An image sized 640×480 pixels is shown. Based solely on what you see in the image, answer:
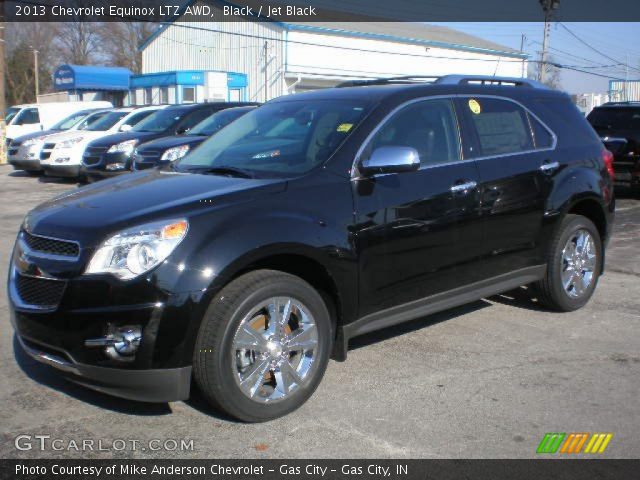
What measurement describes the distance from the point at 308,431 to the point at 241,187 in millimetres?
1405

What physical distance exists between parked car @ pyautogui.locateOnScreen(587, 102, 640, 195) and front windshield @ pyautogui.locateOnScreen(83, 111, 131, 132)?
36.3 feet

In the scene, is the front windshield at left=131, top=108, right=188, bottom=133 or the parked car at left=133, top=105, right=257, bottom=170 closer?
the parked car at left=133, top=105, right=257, bottom=170

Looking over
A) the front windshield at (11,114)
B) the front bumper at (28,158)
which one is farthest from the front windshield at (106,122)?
the front windshield at (11,114)

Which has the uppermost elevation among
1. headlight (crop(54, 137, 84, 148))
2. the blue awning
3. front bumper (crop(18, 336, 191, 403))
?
the blue awning

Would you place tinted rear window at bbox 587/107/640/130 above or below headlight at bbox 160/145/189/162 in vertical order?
above

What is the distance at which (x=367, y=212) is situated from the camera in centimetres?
420

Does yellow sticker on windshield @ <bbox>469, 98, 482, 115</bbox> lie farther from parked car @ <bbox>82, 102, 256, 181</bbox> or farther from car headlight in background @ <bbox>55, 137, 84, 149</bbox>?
car headlight in background @ <bbox>55, 137, 84, 149</bbox>

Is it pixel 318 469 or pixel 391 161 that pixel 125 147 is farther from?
pixel 318 469

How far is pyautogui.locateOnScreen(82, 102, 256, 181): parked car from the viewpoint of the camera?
13156mm

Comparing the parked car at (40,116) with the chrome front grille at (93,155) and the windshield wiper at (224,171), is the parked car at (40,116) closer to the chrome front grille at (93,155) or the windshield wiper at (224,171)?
the chrome front grille at (93,155)

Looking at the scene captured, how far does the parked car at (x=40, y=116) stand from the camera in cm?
2481

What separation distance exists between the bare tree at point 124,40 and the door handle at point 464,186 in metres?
61.8

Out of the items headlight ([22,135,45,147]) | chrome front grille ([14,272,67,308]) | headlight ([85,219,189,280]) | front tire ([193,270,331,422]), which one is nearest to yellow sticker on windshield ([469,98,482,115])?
front tire ([193,270,331,422])

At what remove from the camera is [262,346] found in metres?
3.72
